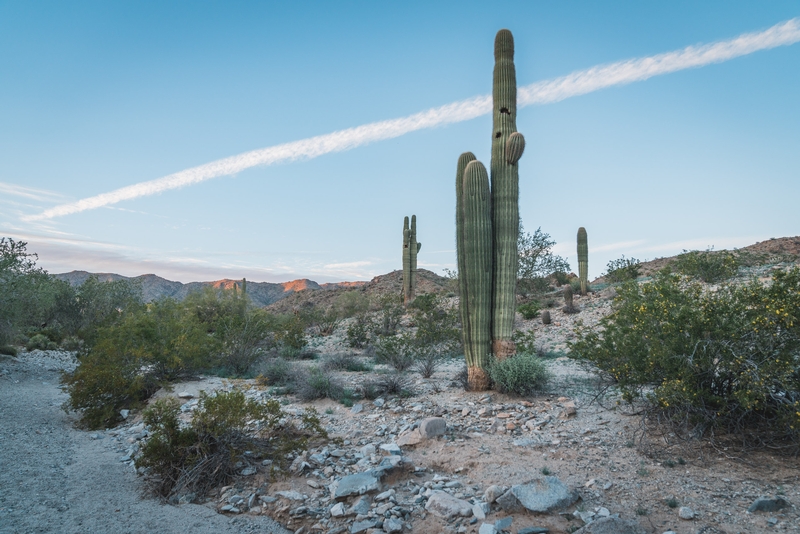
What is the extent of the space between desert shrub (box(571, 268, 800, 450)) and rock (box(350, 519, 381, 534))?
330 centimetres

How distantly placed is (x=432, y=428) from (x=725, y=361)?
3.64 metres

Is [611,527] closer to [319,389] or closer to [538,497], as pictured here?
[538,497]

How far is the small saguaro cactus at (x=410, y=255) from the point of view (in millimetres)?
27188

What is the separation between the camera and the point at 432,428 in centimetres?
662

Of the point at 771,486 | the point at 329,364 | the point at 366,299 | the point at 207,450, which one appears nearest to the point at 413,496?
the point at 207,450

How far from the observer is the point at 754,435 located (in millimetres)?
5312

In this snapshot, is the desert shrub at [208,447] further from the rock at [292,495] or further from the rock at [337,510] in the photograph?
the rock at [337,510]

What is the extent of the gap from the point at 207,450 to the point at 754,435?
629cm

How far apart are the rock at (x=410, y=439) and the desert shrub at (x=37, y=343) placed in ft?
61.7

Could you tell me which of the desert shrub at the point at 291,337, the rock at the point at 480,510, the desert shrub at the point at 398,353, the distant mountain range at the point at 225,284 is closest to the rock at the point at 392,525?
the rock at the point at 480,510

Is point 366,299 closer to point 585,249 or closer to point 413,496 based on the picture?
point 585,249

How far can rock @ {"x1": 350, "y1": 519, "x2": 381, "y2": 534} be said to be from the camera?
14.3 ft

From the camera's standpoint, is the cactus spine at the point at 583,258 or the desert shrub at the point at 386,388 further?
the cactus spine at the point at 583,258

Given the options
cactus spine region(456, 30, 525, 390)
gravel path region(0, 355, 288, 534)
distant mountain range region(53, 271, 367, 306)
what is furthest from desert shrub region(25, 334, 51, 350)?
distant mountain range region(53, 271, 367, 306)
